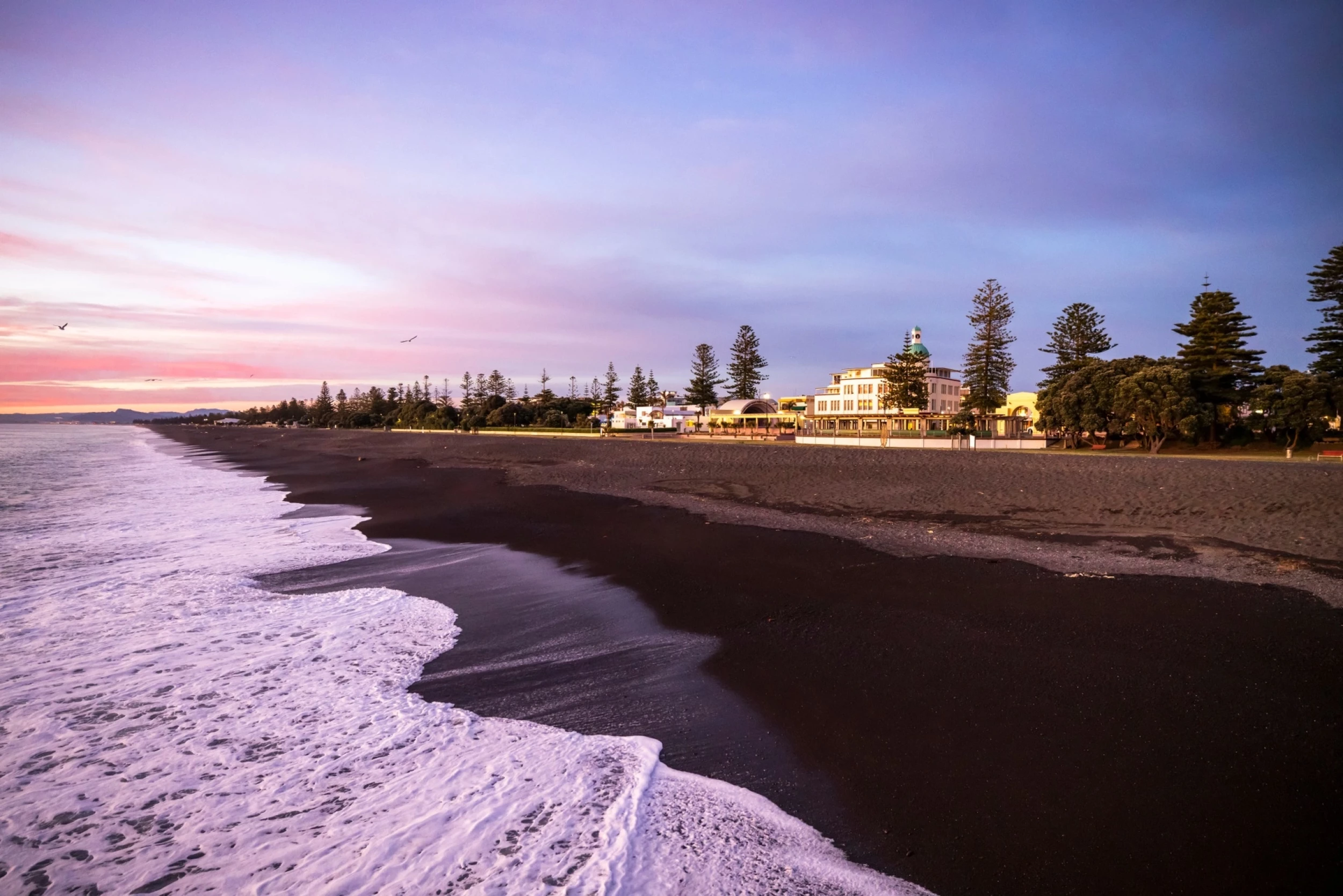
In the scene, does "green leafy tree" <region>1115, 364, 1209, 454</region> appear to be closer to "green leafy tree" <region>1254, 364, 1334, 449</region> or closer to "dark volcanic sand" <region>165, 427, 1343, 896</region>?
"green leafy tree" <region>1254, 364, 1334, 449</region>

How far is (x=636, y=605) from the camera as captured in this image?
30.5 feet

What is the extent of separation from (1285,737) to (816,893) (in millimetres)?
4387

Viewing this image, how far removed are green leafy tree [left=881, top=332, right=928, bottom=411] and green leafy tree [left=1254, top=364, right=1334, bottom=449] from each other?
27.5 meters

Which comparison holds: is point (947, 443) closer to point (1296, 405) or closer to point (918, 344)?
point (1296, 405)

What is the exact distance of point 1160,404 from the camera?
33.6m

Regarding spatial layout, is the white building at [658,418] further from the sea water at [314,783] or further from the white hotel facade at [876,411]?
the sea water at [314,783]

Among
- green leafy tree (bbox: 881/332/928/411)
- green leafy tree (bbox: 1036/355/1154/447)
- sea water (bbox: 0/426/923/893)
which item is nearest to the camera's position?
sea water (bbox: 0/426/923/893)

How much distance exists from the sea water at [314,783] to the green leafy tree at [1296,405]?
134ft

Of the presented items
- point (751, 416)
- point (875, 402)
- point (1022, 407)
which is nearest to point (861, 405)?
point (875, 402)

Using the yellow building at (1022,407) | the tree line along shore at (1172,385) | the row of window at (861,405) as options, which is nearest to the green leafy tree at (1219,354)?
the tree line along shore at (1172,385)

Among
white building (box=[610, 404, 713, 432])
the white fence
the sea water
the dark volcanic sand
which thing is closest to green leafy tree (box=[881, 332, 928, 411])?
the white fence

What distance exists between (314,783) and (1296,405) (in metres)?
45.1

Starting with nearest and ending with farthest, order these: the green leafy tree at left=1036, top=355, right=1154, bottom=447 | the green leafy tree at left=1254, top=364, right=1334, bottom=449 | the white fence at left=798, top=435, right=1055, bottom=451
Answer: the green leafy tree at left=1254, top=364, right=1334, bottom=449 < the green leafy tree at left=1036, top=355, right=1154, bottom=447 < the white fence at left=798, top=435, right=1055, bottom=451

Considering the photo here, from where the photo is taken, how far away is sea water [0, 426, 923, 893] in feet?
12.6
